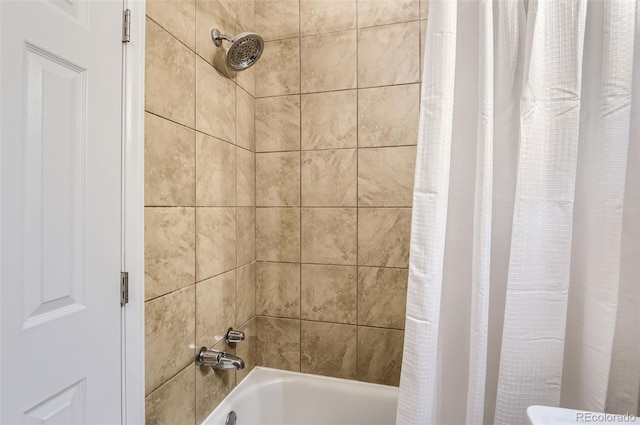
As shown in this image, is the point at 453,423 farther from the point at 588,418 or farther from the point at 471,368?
the point at 588,418

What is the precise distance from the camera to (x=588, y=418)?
649 millimetres

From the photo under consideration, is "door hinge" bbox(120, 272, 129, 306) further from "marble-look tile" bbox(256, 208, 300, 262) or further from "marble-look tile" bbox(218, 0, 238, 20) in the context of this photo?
"marble-look tile" bbox(218, 0, 238, 20)

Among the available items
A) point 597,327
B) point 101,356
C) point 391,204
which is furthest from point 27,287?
point 597,327

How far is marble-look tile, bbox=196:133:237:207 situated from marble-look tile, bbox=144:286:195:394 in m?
0.35

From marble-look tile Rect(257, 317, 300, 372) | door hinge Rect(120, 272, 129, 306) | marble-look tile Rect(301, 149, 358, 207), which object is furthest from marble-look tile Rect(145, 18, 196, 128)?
marble-look tile Rect(257, 317, 300, 372)

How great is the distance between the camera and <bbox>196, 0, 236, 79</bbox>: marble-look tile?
1.09 metres

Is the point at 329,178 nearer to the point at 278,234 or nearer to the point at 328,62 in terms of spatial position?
the point at 278,234

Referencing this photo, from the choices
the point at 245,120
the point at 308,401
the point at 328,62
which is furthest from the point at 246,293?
the point at 328,62

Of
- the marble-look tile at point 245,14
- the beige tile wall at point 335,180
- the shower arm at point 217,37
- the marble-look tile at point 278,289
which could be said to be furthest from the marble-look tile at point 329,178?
the marble-look tile at point 245,14

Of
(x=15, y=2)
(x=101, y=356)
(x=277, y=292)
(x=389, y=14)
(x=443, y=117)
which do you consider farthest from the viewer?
(x=277, y=292)

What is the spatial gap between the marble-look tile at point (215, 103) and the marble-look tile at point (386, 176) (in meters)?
0.61

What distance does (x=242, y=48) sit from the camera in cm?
118

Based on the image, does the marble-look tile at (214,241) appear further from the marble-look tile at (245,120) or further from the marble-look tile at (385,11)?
the marble-look tile at (385,11)

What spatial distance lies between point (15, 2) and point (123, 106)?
0.26 metres
